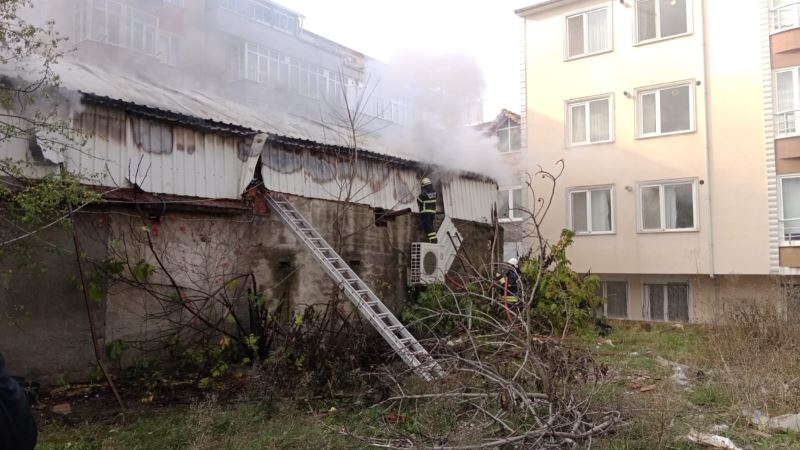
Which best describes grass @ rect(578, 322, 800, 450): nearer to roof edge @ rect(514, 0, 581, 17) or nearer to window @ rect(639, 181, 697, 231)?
window @ rect(639, 181, 697, 231)

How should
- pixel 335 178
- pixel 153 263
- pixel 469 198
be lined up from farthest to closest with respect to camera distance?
pixel 469 198
pixel 335 178
pixel 153 263

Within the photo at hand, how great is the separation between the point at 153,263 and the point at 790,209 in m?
14.6

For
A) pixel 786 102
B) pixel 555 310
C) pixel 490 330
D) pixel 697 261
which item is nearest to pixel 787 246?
pixel 697 261

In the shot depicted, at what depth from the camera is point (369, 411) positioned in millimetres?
5449

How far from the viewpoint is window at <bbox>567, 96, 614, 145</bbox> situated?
1675 cm

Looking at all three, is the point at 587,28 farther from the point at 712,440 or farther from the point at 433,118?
the point at 712,440

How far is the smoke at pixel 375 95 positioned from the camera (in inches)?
422

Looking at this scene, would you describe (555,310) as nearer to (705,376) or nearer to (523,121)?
(705,376)

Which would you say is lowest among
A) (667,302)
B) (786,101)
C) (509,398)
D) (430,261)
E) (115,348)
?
(667,302)

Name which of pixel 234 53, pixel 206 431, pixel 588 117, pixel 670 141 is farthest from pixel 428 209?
pixel 670 141

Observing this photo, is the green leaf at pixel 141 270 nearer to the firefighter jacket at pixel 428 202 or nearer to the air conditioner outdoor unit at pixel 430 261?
the air conditioner outdoor unit at pixel 430 261

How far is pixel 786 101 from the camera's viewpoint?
1434 centimetres

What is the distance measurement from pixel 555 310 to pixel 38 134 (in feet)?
26.9

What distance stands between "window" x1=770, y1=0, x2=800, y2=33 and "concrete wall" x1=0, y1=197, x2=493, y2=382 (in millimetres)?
11776
